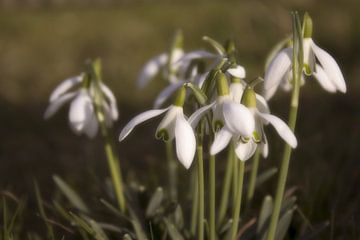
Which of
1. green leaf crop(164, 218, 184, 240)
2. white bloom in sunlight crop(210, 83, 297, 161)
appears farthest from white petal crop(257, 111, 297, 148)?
green leaf crop(164, 218, 184, 240)

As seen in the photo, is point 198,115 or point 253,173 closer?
point 198,115

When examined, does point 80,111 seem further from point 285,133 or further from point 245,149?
point 285,133

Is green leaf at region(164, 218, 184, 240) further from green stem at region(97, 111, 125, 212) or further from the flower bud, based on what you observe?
the flower bud

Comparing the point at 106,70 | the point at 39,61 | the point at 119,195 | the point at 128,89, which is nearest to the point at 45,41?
the point at 39,61

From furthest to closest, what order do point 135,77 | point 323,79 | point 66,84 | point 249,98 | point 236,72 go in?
point 135,77, point 66,84, point 323,79, point 236,72, point 249,98

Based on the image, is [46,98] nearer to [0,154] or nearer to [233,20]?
[0,154]

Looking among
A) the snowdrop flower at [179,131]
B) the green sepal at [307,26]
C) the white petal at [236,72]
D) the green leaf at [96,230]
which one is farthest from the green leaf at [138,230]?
the green sepal at [307,26]

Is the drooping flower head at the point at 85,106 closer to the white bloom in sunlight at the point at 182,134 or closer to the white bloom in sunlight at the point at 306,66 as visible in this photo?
the white bloom in sunlight at the point at 182,134

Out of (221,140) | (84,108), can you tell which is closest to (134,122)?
(221,140)
